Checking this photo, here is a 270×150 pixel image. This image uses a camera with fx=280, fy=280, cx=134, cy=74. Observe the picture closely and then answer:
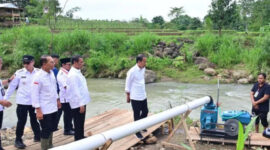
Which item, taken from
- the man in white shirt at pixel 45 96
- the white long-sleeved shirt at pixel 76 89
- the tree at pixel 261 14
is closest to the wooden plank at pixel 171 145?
the white long-sleeved shirt at pixel 76 89

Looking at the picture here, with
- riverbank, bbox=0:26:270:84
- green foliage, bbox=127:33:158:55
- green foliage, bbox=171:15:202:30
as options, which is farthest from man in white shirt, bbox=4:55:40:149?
green foliage, bbox=171:15:202:30

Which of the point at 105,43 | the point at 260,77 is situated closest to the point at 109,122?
the point at 260,77

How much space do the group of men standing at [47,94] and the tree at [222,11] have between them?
1569 cm

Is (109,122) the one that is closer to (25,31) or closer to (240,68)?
(240,68)

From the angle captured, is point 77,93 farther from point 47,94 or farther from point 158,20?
point 158,20

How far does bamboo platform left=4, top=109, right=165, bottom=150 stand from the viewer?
4992 mm

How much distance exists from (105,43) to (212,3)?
7939 mm

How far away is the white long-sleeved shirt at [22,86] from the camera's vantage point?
4848 mm

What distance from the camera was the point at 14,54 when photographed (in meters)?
19.3

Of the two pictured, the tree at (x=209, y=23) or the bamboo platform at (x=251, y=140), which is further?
the tree at (x=209, y=23)

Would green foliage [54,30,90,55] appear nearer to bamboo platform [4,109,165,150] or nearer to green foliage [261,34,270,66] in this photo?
green foliage [261,34,270,66]

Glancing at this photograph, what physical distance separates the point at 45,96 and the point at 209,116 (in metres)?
3.13

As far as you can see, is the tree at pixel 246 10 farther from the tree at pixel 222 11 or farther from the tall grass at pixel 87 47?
the tall grass at pixel 87 47

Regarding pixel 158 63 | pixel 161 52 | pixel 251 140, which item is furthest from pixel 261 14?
pixel 251 140
